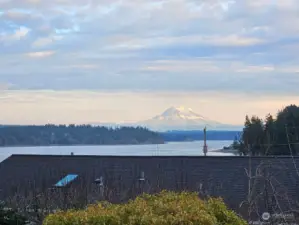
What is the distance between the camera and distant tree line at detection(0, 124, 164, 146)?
147 ft

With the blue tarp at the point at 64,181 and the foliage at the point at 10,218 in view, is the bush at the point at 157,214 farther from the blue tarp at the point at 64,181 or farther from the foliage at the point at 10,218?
the blue tarp at the point at 64,181

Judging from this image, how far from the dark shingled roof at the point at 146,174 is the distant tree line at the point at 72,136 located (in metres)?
16.4

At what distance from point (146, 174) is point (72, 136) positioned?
30539 millimetres

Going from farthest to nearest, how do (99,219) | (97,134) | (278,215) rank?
1. (97,134)
2. (278,215)
3. (99,219)

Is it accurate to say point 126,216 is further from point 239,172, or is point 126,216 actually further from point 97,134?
point 97,134

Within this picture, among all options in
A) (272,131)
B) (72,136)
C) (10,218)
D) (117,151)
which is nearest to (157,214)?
(10,218)

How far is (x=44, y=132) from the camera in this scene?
48.1 meters

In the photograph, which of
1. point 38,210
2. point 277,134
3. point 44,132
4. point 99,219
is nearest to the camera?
point 99,219

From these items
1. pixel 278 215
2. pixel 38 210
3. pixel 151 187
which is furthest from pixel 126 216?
pixel 151 187

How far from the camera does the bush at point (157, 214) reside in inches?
255

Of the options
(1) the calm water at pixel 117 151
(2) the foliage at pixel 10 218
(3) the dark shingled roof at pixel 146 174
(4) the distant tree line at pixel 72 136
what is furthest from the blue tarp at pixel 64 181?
(4) the distant tree line at pixel 72 136

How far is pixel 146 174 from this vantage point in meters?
20.7

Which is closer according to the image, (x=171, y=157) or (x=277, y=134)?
(x=171, y=157)

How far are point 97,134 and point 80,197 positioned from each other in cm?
3981
